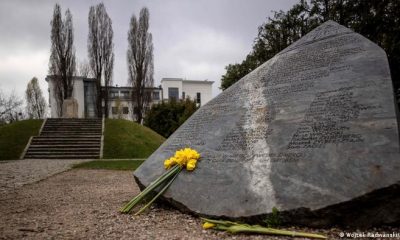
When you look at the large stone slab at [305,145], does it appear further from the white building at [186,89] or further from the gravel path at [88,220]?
the white building at [186,89]

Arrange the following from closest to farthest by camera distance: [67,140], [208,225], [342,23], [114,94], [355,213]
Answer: [355,213] < [208,225] < [342,23] < [67,140] < [114,94]

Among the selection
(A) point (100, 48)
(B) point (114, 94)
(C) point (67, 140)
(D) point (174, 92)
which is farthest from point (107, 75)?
(D) point (174, 92)

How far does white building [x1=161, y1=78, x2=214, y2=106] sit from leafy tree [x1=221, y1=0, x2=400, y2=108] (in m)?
33.6

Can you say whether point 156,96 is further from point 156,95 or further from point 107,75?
point 107,75

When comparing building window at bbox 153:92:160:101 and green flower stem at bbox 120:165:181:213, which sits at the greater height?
building window at bbox 153:92:160:101

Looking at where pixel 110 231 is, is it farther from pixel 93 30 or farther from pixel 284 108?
pixel 93 30

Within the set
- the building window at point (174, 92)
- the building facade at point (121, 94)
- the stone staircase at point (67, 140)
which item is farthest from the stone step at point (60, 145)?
the building window at point (174, 92)

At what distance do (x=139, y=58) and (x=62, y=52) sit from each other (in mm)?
7593

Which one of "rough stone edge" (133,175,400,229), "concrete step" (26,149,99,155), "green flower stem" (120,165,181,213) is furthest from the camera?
"concrete step" (26,149,99,155)

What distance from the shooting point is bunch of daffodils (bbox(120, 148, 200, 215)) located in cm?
373

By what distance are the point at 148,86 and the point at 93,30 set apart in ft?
26.6

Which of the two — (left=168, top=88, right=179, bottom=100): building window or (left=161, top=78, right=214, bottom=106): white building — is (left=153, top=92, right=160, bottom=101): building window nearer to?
(left=161, top=78, right=214, bottom=106): white building

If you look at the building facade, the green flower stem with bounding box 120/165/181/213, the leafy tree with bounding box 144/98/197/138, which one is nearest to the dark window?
the building facade

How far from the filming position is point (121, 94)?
51.9 m
